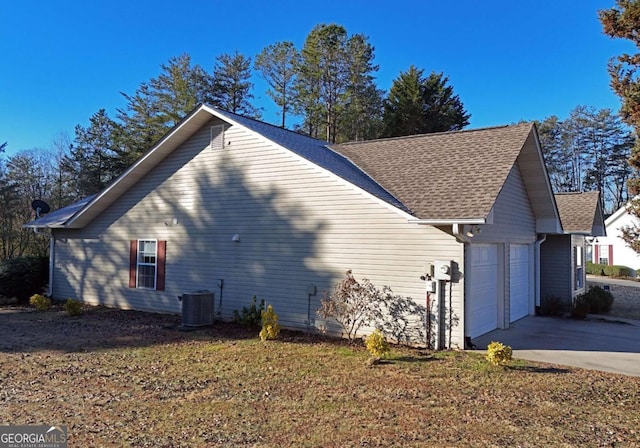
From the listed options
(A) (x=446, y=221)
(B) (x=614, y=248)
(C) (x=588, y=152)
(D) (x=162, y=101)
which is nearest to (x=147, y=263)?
(A) (x=446, y=221)

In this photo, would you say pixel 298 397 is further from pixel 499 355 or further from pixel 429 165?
pixel 429 165

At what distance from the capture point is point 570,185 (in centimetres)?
4488

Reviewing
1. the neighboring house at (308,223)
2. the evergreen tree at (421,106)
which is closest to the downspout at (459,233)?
the neighboring house at (308,223)

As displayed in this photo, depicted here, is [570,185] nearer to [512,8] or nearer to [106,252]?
[512,8]

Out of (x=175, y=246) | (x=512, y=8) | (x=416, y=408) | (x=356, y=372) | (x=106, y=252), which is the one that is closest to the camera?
(x=416, y=408)

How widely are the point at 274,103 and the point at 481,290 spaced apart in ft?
80.9

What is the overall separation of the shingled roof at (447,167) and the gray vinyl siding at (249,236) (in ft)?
2.13

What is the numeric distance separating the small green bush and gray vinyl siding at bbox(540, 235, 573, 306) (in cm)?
1882

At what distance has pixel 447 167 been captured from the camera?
34.2ft

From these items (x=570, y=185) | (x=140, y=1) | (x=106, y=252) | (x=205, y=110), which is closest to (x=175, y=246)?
(x=106, y=252)

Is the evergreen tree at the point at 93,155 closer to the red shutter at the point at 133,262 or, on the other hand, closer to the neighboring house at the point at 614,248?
the red shutter at the point at 133,262

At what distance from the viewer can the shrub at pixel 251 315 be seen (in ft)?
35.3

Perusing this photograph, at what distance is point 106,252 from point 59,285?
8.58 ft

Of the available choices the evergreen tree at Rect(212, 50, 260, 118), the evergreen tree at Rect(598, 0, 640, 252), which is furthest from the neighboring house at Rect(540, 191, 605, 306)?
the evergreen tree at Rect(212, 50, 260, 118)
